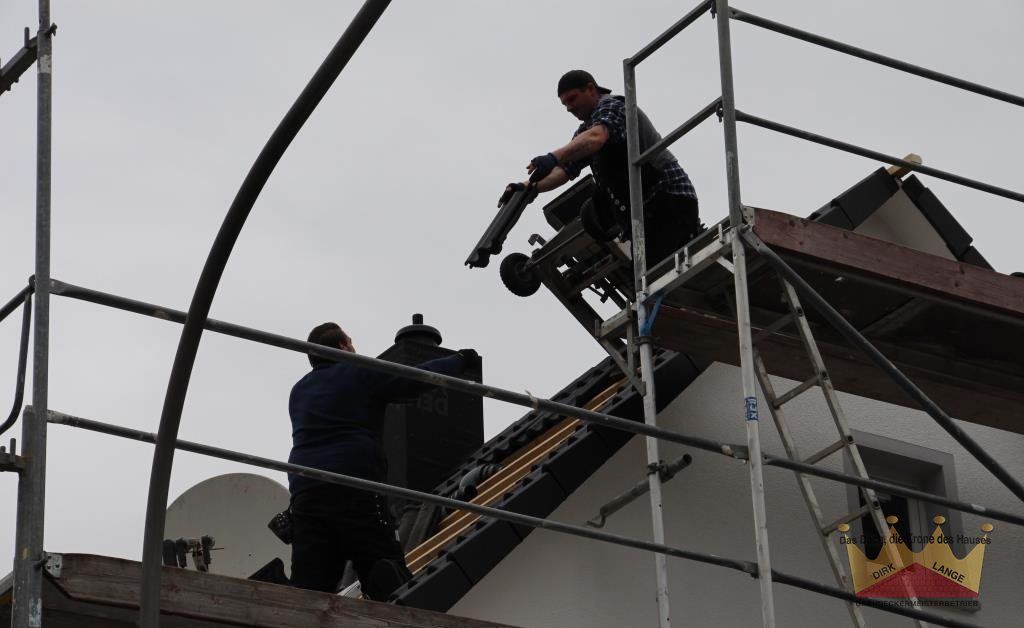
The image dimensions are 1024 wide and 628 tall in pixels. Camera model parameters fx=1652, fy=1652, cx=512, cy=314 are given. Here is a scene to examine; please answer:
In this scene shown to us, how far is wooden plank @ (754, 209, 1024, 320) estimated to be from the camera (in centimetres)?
834

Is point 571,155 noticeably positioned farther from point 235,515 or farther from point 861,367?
point 235,515

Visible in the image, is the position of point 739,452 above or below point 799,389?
below

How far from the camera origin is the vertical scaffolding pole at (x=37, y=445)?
6.05 meters

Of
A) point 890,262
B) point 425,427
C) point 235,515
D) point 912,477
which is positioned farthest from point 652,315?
point 425,427

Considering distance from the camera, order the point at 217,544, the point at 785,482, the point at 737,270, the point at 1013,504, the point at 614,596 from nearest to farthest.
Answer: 1. the point at 737,270
2. the point at 614,596
3. the point at 785,482
4. the point at 1013,504
5. the point at 217,544

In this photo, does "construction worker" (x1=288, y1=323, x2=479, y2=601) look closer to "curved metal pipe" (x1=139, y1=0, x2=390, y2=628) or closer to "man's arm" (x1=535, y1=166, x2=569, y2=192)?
"man's arm" (x1=535, y1=166, x2=569, y2=192)

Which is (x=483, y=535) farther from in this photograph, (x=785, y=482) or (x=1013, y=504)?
(x=1013, y=504)

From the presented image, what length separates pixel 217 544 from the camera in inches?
503

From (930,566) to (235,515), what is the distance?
5296 millimetres

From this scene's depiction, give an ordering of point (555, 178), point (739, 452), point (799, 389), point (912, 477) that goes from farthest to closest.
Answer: point (912, 477) < point (555, 178) < point (799, 389) < point (739, 452)

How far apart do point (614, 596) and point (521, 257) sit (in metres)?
2.30

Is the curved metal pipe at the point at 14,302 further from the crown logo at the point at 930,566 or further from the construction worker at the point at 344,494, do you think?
the crown logo at the point at 930,566

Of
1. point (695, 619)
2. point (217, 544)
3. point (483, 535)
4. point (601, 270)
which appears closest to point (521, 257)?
point (601, 270)

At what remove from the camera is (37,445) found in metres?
6.21
